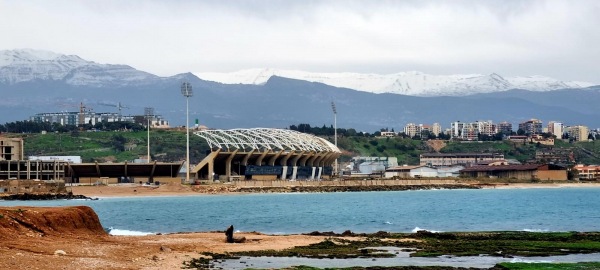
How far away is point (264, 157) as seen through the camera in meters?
170

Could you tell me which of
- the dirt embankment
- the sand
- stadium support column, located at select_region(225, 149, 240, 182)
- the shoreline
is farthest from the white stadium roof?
the sand

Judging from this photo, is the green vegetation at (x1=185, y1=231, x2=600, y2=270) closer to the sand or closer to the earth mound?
the sand

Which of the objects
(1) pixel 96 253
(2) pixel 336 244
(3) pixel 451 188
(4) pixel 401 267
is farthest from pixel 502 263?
(3) pixel 451 188

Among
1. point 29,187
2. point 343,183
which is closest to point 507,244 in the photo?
point 29,187

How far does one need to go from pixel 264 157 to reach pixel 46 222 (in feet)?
409

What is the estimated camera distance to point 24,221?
42938 millimetres

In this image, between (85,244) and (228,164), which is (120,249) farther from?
(228,164)

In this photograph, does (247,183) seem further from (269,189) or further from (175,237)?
(175,237)

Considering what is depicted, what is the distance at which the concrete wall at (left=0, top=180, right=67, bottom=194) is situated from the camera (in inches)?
4926

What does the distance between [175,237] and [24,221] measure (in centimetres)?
1195

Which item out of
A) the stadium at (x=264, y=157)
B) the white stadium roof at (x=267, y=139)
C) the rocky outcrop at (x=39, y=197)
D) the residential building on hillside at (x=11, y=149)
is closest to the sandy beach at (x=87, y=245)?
the rocky outcrop at (x=39, y=197)

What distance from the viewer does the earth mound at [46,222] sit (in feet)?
135

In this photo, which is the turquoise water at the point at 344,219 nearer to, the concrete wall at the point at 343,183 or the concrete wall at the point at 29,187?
the concrete wall at the point at 29,187

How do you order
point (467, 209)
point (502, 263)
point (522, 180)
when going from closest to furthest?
point (502, 263), point (467, 209), point (522, 180)
